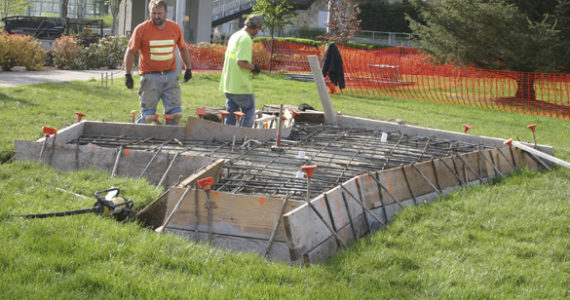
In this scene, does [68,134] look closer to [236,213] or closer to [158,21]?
[158,21]

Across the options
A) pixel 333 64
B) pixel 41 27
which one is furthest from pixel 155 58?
pixel 41 27

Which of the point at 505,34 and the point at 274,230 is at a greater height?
the point at 505,34

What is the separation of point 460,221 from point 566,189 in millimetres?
2304

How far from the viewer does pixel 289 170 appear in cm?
656

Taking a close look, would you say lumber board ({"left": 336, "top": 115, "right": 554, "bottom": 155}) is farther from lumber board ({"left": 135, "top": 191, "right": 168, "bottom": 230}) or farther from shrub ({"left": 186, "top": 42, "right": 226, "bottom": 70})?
shrub ({"left": 186, "top": 42, "right": 226, "bottom": 70})

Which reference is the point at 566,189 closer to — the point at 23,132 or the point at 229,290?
the point at 229,290

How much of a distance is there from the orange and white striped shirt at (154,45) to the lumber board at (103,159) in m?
1.64

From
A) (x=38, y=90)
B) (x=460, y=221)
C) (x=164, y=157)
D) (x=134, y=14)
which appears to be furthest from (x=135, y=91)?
(x=134, y=14)

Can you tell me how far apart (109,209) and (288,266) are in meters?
1.59

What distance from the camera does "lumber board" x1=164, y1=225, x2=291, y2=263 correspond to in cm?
453

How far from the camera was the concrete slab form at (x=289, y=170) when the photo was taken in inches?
184

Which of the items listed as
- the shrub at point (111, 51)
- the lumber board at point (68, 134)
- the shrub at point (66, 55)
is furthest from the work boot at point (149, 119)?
the shrub at point (111, 51)

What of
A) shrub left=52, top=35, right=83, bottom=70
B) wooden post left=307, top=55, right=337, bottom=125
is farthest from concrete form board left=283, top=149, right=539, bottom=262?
shrub left=52, top=35, right=83, bottom=70

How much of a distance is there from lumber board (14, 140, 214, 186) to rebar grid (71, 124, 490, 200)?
51 cm
